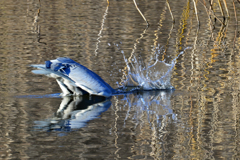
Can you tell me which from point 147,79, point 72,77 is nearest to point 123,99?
point 72,77

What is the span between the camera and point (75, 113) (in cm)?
582

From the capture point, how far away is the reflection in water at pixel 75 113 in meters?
5.21

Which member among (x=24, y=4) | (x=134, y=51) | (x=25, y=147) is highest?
(x=24, y=4)

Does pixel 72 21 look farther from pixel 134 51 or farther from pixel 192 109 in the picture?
pixel 192 109

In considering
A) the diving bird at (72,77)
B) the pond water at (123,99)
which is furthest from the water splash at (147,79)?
the diving bird at (72,77)

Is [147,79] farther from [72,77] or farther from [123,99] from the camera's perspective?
[72,77]

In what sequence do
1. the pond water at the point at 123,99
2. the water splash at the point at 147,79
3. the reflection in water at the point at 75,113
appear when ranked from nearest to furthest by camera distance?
the pond water at the point at 123,99 < the reflection in water at the point at 75,113 < the water splash at the point at 147,79

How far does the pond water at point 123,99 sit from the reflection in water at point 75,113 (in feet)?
0.04

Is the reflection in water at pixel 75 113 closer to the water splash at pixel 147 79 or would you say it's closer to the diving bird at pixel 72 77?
the diving bird at pixel 72 77

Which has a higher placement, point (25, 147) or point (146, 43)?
point (146, 43)

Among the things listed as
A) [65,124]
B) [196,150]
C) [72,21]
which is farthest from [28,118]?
[72,21]

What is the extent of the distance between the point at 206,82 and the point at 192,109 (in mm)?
1650

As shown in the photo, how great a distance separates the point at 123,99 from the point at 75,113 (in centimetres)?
102

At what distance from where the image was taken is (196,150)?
4473 millimetres
